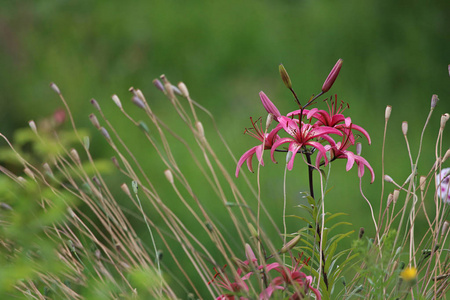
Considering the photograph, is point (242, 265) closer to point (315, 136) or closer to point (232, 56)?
point (315, 136)

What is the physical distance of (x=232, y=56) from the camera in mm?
2439

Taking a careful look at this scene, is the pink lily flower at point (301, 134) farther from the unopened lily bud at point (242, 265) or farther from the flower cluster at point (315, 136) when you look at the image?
the unopened lily bud at point (242, 265)

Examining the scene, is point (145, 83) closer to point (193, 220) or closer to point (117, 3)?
point (117, 3)

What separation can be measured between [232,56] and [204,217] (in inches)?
40.2

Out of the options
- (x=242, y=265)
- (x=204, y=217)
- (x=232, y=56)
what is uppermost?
(x=242, y=265)

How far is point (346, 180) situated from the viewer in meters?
1.89

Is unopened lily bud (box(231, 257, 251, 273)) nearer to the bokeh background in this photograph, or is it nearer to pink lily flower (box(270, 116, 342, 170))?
pink lily flower (box(270, 116, 342, 170))

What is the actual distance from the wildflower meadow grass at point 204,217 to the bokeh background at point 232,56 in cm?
11

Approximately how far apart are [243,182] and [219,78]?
79 cm

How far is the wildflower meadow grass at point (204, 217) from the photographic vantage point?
67 cm

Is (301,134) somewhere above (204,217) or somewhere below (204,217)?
above

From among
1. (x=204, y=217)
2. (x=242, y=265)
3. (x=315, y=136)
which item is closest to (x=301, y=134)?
(x=315, y=136)

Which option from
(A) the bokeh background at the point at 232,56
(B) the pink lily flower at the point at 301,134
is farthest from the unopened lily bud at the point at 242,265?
(A) the bokeh background at the point at 232,56

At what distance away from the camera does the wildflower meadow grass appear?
668 millimetres
